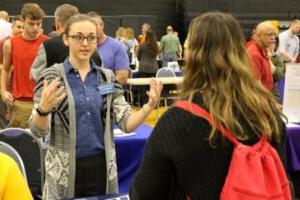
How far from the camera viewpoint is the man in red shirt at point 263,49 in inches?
177

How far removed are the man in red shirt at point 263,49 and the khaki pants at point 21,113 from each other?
1.93 m

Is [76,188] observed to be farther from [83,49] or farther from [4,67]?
[4,67]

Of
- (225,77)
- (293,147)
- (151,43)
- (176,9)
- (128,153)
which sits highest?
(225,77)

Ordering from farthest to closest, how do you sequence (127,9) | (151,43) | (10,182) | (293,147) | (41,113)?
(127,9), (151,43), (293,147), (41,113), (10,182)

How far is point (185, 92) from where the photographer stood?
62.1 inches

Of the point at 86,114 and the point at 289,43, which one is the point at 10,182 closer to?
the point at 86,114

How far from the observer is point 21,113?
14.2 feet

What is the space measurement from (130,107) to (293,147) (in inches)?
78.1

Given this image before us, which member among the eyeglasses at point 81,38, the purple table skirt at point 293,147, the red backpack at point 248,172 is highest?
the eyeglasses at point 81,38

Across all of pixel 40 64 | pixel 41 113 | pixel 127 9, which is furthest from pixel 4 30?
pixel 127 9

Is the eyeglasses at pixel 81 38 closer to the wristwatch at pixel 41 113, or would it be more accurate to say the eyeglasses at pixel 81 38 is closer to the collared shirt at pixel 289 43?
the wristwatch at pixel 41 113

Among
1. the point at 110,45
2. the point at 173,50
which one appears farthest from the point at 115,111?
the point at 173,50

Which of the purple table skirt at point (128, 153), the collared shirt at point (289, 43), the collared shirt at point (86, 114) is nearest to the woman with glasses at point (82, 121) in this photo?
the collared shirt at point (86, 114)

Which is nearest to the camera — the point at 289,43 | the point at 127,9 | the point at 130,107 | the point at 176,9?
the point at 130,107
